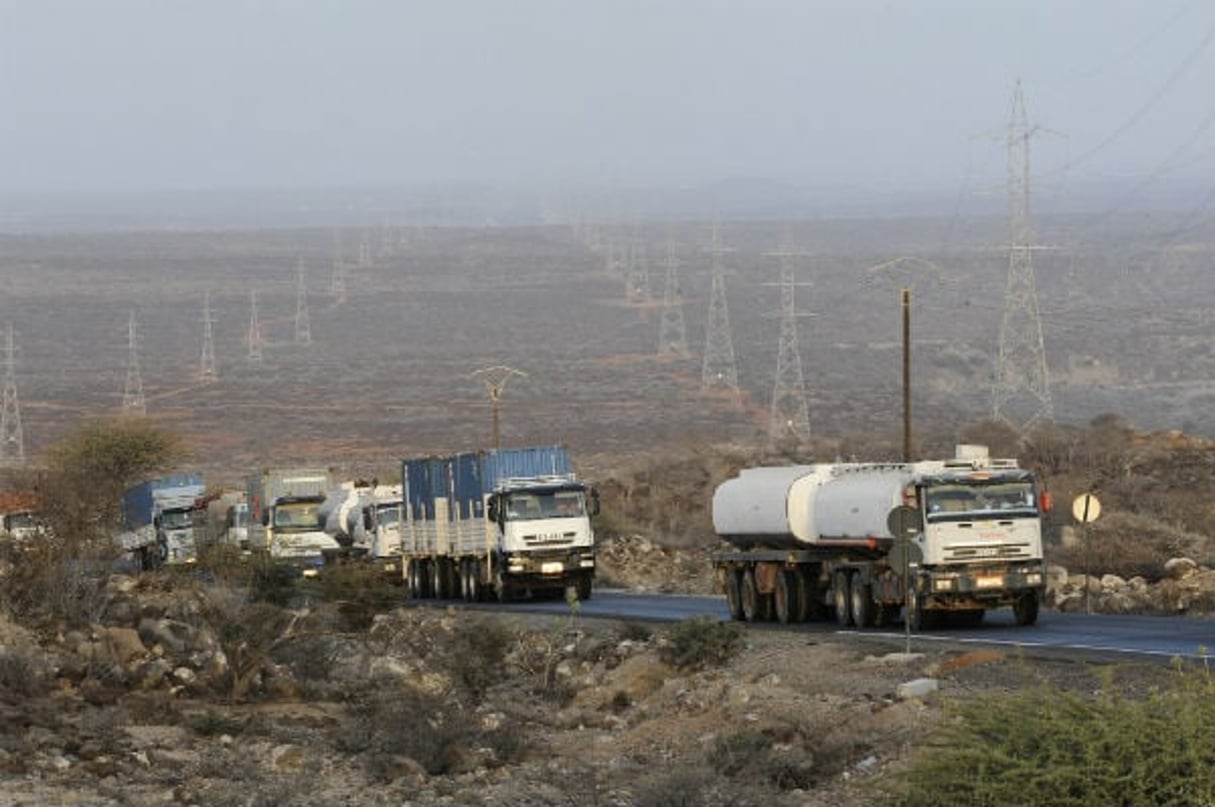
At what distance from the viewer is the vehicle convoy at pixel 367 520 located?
6631cm

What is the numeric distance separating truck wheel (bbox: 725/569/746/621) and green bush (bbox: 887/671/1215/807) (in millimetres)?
26071

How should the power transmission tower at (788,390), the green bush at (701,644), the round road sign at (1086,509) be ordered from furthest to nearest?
the power transmission tower at (788,390) < the round road sign at (1086,509) < the green bush at (701,644)

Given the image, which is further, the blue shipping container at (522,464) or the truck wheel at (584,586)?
the blue shipping container at (522,464)

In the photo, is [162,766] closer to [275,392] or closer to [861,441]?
[861,441]

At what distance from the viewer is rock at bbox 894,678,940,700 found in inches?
999

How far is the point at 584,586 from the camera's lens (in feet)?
180

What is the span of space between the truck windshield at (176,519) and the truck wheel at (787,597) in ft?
132

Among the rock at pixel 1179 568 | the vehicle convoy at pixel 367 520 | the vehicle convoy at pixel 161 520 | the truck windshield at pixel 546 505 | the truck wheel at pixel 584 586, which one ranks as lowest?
the vehicle convoy at pixel 161 520

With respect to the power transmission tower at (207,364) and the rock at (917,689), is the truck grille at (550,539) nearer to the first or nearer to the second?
the rock at (917,689)

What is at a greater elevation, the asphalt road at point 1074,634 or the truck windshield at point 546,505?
the asphalt road at point 1074,634

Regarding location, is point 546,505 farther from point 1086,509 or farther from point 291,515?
point 291,515

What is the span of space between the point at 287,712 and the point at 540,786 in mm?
8288

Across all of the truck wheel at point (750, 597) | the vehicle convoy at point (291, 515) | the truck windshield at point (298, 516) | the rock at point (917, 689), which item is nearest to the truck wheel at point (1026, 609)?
the truck wheel at point (750, 597)

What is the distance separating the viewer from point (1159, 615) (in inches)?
1640
